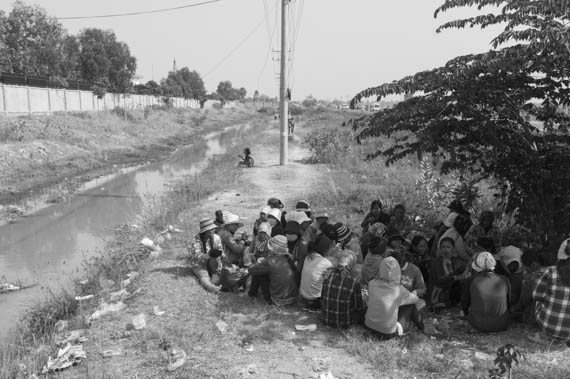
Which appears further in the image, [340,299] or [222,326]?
[222,326]

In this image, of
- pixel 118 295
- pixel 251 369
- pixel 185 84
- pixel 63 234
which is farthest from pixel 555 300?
pixel 185 84

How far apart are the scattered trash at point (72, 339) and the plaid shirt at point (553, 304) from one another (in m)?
4.66

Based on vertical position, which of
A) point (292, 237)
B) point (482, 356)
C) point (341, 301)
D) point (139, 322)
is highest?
point (292, 237)

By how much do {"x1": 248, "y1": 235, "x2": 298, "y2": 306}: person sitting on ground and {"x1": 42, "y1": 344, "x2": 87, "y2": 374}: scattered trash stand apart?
79.1 inches

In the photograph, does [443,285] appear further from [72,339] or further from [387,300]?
[72,339]

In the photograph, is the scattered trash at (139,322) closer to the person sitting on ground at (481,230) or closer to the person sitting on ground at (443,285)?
the person sitting on ground at (443,285)

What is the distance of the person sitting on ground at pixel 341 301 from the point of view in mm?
5000

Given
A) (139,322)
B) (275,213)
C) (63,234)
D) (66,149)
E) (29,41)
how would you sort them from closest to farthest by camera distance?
1. (139,322)
2. (275,213)
3. (63,234)
4. (66,149)
5. (29,41)

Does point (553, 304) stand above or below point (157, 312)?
above

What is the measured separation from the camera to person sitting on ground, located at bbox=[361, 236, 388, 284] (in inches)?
208

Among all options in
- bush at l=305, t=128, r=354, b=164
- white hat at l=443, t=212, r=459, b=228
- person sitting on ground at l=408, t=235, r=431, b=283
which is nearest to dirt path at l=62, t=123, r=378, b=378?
person sitting on ground at l=408, t=235, r=431, b=283

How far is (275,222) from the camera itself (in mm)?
7027

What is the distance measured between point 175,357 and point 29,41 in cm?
2796

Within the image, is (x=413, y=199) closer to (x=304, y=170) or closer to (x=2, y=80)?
(x=304, y=170)
